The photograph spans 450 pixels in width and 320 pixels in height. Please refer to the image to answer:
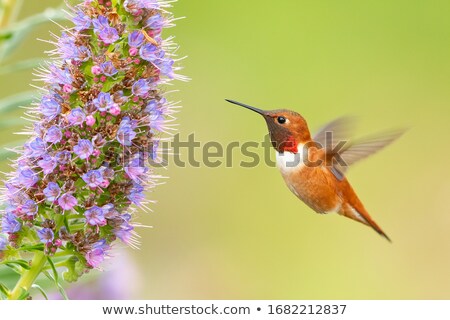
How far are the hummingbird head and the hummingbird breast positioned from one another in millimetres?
59

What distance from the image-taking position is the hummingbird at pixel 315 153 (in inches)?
209

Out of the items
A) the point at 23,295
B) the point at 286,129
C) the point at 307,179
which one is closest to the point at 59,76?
the point at 23,295

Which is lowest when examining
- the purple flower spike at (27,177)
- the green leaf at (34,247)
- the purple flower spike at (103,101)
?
the green leaf at (34,247)

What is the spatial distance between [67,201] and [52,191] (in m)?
0.10

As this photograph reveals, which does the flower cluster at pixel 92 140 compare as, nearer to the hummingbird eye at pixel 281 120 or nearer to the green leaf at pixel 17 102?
the green leaf at pixel 17 102

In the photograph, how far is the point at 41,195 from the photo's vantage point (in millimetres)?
3908

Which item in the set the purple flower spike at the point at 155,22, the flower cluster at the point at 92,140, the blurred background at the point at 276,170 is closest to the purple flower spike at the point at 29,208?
the flower cluster at the point at 92,140

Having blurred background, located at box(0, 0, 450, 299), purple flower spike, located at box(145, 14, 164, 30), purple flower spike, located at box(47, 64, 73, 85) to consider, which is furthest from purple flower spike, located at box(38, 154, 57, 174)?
Result: blurred background, located at box(0, 0, 450, 299)

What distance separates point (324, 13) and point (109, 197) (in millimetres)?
9219

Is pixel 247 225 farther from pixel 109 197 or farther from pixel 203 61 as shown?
pixel 109 197

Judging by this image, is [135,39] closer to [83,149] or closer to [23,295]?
[83,149]

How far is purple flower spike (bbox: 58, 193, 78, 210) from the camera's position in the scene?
3.78m
